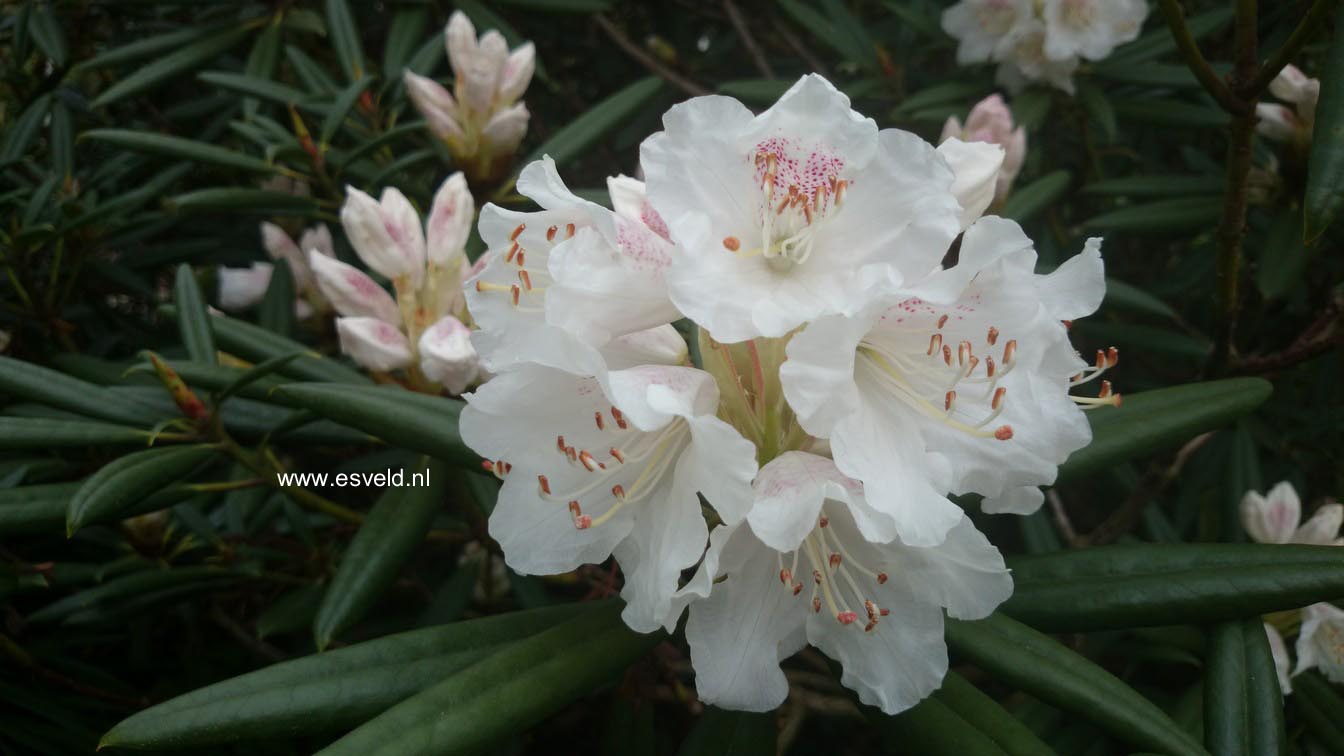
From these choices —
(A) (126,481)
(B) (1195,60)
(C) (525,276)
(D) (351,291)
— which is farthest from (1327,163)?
(A) (126,481)

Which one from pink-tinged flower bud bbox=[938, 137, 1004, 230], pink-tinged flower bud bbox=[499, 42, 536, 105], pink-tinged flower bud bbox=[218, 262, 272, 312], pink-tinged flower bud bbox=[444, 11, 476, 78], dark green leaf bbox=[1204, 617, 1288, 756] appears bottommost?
pink-tinged flower bud bbox=[218, 262, 272, 312]

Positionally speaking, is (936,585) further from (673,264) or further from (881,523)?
(673,264)

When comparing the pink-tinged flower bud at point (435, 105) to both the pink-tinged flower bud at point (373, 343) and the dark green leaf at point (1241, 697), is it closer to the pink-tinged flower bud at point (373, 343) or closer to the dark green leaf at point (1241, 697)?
the pink-tinged flower bud at point (373, 343)

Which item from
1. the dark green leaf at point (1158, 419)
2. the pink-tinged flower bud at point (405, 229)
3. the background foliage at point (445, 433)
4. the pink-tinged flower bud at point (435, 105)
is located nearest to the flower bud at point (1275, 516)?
the background foliage at point (445, 433)

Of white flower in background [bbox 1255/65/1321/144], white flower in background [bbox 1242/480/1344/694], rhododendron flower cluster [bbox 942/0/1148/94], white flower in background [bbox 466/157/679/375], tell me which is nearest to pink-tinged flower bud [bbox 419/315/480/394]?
white flower in background [bbox 466/157/679/375]

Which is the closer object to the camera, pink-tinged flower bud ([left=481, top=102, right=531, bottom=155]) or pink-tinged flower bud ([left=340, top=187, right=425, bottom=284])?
pink-tinged flower bud ([left=340, top=187, right=425, bottom=284])

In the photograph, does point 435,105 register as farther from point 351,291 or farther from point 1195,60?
point 1195,60

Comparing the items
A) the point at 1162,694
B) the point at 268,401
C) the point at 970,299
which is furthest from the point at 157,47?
the point at 1162,694

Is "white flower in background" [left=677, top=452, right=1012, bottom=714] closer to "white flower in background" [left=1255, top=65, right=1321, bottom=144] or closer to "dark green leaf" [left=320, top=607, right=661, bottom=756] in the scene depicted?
"dark green leaf" [left=320, top=607, right=661, bottom=756]
